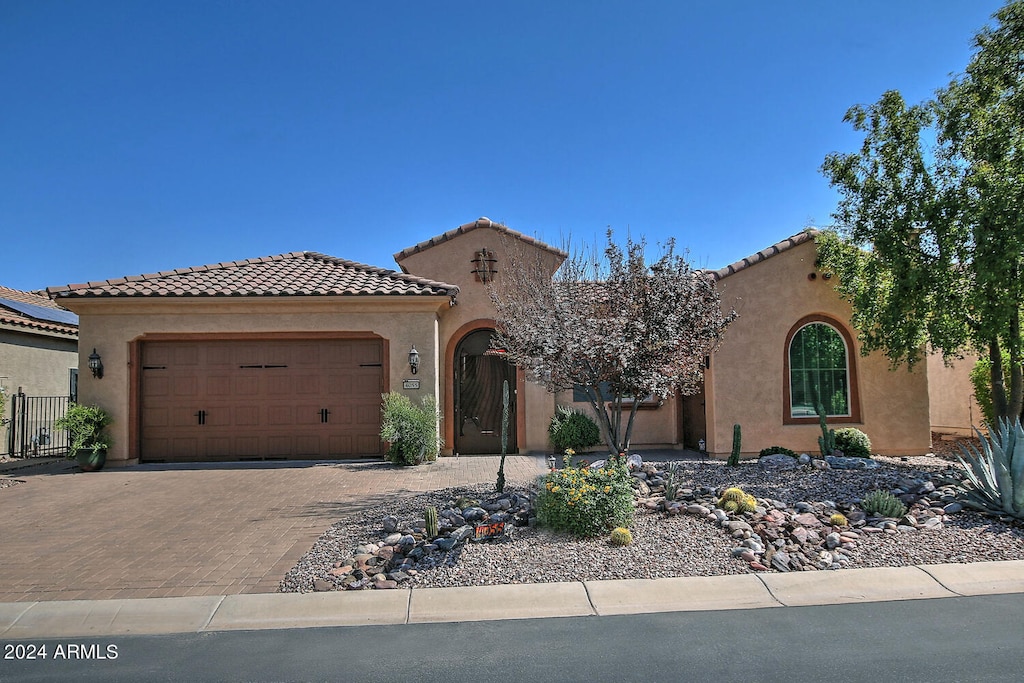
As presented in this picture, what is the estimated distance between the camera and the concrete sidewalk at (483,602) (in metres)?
5.21

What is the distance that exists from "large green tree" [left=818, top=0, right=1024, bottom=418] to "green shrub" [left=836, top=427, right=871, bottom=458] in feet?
5.55

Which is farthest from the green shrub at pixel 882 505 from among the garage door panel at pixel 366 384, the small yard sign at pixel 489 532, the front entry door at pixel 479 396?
the garage door panel at pixel 366 384

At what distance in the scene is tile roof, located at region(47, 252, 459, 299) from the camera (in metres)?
13.4

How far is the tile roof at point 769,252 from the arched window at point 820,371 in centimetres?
153

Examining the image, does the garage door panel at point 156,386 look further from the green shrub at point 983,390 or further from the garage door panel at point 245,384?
the green shrub at point 983,390

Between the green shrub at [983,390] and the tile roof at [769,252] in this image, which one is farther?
the green shrub at [983,390]

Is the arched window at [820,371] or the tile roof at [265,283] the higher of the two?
the tile roof at [265,283]

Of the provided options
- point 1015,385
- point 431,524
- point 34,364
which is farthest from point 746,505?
point 34,364

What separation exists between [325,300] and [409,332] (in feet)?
5.83

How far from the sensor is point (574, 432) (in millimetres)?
14133

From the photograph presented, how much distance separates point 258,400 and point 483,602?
9860mm

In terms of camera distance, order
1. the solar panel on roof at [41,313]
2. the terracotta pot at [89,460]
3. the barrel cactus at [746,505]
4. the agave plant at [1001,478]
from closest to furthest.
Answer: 1. the agave plant at [1001,478]
2. the barrel cactus at [746,505]
3. the terracotta pot at [89,460]
4. the solar panel on roof at [41,313]

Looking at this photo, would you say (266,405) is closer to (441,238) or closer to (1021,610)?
(441,238)

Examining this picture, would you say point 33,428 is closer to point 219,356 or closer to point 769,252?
A: point 219,356
